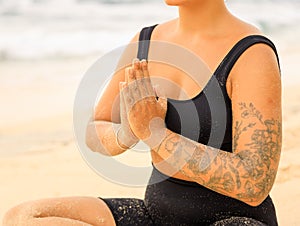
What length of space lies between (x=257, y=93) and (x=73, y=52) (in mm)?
7815

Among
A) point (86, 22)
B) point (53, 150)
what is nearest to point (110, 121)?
point (53, 150)

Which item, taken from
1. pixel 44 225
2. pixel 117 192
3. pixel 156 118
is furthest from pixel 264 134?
pixel 117 192

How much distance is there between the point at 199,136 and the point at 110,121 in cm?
40

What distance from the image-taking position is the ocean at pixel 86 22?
9617mm

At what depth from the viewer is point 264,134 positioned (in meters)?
1.80

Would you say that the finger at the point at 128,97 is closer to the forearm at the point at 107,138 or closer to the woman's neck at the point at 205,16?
the forearm at the point at 107,138

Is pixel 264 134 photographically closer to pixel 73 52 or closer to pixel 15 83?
pixel 15 83

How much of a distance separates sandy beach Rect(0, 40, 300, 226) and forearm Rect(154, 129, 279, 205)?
56.3 inches

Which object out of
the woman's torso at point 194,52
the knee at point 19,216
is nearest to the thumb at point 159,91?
the woman's torso at point 194,52

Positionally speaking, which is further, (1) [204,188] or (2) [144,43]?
(2) [144,43]

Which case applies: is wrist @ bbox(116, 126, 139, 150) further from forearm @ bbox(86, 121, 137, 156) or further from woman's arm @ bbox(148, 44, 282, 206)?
woman's arm @ bbox(148, 44, 282, 206)

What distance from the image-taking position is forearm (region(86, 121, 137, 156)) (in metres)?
2.00

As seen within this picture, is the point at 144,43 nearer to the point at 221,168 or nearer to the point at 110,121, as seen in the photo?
the point at 110,121

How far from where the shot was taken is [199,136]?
1979 millimetres
